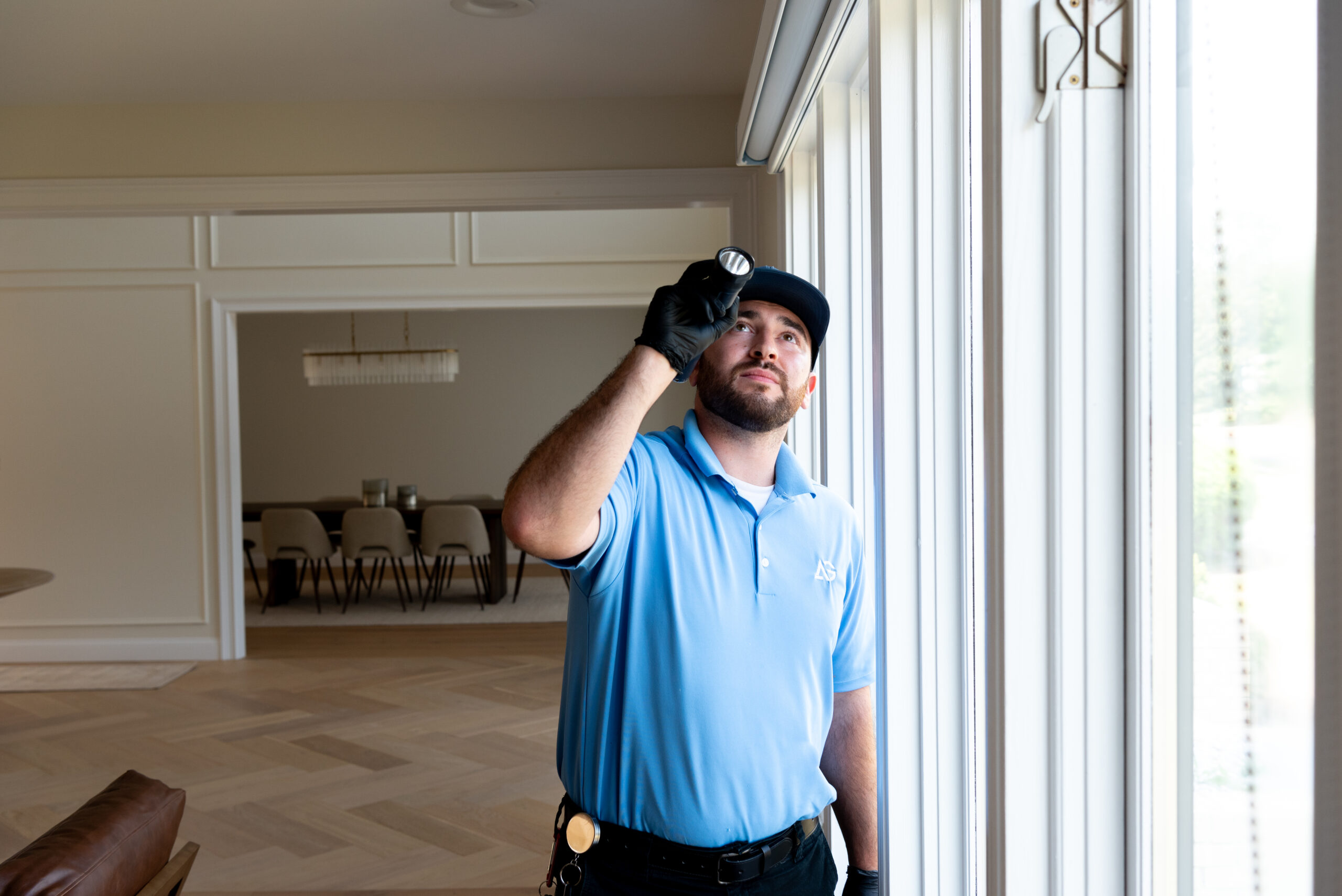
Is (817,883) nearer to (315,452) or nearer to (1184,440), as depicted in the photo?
(1184,440)

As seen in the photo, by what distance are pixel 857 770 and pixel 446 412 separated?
1115 cm

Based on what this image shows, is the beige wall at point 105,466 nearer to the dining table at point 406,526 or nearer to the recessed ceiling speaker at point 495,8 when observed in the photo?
the dining table at point 406,526

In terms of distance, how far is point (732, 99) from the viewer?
454 centimetres

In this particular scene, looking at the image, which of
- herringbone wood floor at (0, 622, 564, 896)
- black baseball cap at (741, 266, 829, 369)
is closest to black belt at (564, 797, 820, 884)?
black baseball cap at (741, 266, 829, 369)

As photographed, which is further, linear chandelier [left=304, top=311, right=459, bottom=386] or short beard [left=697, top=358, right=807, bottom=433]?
linear chandelier [left=304, top=311, right=459, bottom=386]

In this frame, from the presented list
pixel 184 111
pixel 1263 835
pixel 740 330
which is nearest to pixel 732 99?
pixel 184 111

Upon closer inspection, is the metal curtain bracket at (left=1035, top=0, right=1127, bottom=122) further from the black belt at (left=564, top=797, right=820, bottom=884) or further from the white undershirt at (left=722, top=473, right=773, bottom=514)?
the black belt at (left=564, top=797, right=820, bottom=884)

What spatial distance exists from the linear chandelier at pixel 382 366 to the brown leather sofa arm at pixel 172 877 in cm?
859

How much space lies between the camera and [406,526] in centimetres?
955

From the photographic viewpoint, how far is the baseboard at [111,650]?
7.18m

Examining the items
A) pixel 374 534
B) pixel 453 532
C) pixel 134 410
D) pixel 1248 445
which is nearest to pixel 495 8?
pixel 1248 445

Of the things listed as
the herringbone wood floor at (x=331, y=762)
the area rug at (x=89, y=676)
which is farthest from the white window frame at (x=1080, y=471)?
the area rug at (x=89, y=676)

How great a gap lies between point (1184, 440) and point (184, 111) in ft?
14.9

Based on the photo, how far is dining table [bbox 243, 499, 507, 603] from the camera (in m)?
9.45
